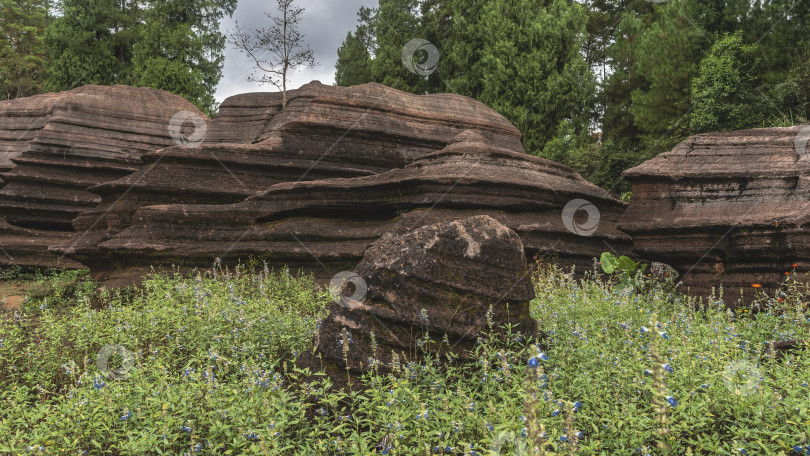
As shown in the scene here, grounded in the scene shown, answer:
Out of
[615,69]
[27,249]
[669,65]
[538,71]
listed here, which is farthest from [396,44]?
[27,249]

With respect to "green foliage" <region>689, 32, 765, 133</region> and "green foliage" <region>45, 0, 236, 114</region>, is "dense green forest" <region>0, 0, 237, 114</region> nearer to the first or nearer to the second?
"green foliage" <region>45, 0, 236, 114</region>

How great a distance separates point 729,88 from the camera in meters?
21.0

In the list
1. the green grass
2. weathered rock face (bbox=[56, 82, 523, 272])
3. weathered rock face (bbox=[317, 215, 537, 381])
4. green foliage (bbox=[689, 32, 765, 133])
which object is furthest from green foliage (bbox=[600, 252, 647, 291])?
green foliage (bbox=[689, 32, 765, 133])

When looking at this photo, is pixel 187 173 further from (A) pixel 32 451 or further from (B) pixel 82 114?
(A) pixel 32 451

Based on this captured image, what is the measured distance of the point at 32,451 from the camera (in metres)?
3.55

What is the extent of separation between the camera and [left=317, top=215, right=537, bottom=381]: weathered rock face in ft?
16.6

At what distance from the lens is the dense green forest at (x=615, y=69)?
21.2 meters

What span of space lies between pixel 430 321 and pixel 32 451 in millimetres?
3404

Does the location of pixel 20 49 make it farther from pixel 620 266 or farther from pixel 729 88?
pixel 729 88

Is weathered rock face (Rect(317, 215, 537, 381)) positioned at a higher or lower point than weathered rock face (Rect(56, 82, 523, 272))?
lower

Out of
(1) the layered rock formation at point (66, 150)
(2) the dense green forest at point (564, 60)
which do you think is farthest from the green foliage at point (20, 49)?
(1) the layered rock formation at point (66, 150)

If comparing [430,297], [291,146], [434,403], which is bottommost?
[434,403]

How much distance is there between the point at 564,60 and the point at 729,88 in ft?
26.4

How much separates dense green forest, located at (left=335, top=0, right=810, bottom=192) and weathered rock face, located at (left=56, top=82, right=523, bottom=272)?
8778mm
